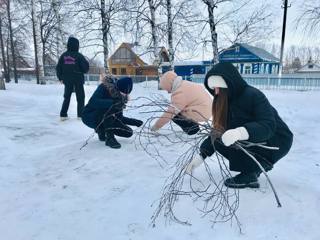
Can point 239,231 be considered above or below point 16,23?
below

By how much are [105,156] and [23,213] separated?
4.35 feet

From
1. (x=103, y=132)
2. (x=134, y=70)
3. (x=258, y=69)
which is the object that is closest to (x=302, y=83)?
(x=103, y=132)

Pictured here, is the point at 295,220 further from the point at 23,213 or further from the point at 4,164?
the point at 4,164

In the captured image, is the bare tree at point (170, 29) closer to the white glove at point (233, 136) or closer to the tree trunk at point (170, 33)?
the tree trunk at point (170, 33)

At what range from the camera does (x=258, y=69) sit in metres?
34.0

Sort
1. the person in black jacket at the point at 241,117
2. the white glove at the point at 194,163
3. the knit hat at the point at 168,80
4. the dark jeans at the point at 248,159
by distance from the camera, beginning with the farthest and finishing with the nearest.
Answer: the knit hat at the point at 168,80
the white glove at the point at 194,163
the dark jeans at the point at 248,159
the person in black jacket at the point at 241,117

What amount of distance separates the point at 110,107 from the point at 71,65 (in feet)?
8.10

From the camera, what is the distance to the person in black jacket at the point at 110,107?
Answer: 403cm

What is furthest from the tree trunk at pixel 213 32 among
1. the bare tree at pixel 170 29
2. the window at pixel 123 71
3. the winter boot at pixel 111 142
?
the window at pixel 123 71

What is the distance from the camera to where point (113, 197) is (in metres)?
2.62

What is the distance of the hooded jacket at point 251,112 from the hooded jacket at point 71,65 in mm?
4026

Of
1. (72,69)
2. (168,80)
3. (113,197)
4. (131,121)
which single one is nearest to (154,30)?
(72,69)

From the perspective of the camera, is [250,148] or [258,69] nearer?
[250,148]

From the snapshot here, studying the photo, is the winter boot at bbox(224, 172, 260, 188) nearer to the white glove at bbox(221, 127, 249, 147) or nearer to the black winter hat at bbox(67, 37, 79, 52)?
the white glove at bbox(221, 127, 249, 147)
